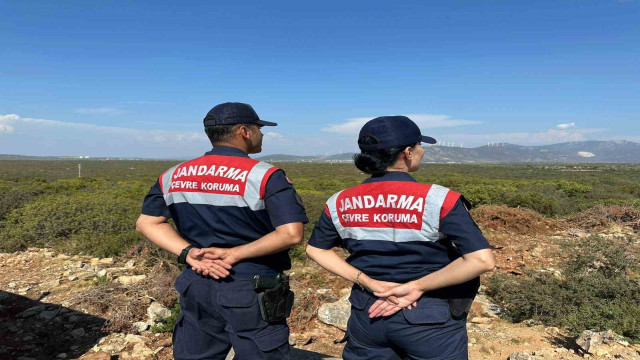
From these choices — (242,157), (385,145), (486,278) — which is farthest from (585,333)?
(242,157)

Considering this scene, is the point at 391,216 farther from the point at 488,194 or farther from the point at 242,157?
the point at 488,194

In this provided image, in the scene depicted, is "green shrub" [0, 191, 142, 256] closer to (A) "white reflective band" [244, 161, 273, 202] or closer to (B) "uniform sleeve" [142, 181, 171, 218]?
(B) "uniform sleeve" [142, 181, 171, 218]

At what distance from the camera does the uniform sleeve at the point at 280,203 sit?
182 centimetres

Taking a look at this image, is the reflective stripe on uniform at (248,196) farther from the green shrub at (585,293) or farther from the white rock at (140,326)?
the green shrub at (585,293)

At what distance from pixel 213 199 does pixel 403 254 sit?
3.19 feet

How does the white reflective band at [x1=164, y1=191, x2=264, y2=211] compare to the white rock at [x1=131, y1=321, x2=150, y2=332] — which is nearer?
the white reflective band at [x1=164, y1=191, x2=264, y2=211]

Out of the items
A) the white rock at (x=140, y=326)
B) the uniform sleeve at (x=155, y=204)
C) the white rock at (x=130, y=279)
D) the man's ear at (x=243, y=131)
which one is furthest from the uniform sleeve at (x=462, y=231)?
the white rock at (x=130, y=279)

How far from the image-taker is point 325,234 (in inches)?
72.1

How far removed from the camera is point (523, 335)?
3.94 metres

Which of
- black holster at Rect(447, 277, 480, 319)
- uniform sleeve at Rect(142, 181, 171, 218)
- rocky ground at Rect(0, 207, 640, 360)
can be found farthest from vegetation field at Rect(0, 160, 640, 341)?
uniform sleeve at Rect(142, 181, 171, 218)

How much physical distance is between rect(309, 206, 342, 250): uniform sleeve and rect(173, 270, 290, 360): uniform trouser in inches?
16.0

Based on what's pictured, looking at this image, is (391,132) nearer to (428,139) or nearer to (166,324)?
(428,139)

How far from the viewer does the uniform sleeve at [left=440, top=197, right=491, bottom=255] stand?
149 centimetres

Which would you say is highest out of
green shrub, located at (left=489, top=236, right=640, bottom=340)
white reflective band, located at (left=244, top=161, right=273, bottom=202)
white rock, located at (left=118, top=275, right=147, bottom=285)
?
white reflective band, located at (left=244, top=161, right=273, bottom=202)
